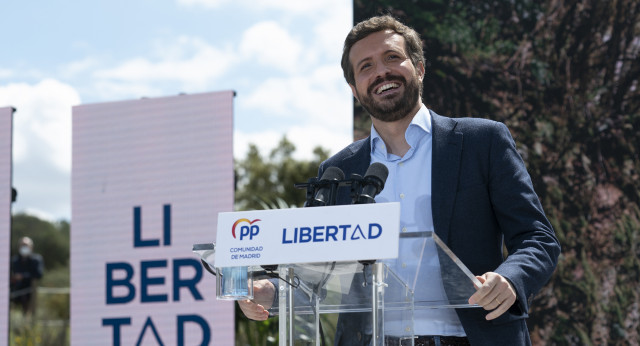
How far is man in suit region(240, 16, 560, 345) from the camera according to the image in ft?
6.21

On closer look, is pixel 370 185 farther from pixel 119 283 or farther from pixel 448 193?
pixel 119 283

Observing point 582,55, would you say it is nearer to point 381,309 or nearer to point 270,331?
point 270,331

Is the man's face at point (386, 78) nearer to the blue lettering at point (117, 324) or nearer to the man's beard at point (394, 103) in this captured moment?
the man's beard at point (394, 103)

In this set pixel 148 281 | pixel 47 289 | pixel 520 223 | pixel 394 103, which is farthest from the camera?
pixel 47 289

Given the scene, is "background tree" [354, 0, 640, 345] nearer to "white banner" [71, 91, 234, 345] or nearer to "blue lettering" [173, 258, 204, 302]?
"white banner" [71, 91, 234, 345]

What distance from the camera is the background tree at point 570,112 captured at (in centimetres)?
441

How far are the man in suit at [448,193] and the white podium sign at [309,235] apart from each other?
0.56 ft

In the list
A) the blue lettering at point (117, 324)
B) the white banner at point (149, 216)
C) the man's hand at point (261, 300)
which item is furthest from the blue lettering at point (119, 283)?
the man's hand at point (261, 300)

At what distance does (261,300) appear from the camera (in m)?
1.95

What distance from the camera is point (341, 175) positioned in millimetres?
1793

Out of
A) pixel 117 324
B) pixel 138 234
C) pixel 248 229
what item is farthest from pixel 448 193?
pixel 117 324

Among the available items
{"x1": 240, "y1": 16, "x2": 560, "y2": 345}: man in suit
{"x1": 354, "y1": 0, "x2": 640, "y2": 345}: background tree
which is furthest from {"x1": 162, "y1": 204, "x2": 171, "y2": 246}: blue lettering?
{"x1": 240, "y1": 16, "x2": 560, "y2": 345}: man in suit

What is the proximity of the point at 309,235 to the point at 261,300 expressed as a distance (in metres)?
0.39

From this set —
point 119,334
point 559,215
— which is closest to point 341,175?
point 559,215
